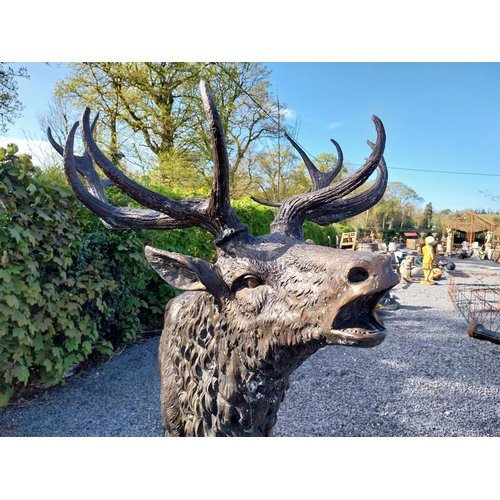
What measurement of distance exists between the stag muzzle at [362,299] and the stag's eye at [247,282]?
337mm

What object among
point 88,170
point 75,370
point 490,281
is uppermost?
point 88,170

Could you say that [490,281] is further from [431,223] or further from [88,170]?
[431,223]

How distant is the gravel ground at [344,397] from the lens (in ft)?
10.2

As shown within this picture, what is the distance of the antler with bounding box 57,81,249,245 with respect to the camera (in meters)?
1.21

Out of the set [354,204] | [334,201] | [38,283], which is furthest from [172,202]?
[38,283]

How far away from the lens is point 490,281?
12.3 meters

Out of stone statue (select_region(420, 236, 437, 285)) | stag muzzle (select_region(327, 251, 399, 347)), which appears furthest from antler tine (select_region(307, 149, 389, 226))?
stone statue (select_region(420, 236, 437, 285))

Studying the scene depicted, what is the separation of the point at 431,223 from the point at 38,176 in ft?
101

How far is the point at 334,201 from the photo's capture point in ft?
5.28

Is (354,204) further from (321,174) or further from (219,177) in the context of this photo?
(219,177)

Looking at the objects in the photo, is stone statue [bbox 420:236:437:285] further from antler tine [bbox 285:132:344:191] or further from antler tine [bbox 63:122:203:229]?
antler tine [bbox 63:122:203:229]

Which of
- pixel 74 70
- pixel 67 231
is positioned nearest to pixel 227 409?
pixel 67 231

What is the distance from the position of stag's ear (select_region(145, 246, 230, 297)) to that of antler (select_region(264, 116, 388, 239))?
0.37 meters

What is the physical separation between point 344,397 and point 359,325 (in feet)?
10.3
